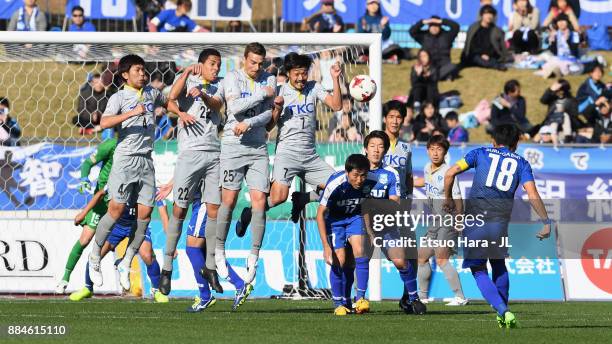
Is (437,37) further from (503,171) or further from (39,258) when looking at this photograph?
(503,171)

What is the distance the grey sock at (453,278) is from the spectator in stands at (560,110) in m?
7.33

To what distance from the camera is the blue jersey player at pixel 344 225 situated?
1233 cm

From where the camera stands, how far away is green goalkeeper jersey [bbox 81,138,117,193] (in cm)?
1495

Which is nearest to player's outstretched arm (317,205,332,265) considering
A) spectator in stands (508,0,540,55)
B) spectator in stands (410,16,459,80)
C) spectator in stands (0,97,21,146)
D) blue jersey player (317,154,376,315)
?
blue jersey player (317,154,376,315)

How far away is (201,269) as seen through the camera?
1297 centimetres

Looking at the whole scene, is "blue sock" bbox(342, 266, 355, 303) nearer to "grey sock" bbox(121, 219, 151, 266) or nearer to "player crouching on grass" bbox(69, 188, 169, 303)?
"grey sock" bbox(121, 219, 151, 266)

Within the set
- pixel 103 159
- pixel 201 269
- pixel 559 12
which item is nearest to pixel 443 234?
pixel 201 269

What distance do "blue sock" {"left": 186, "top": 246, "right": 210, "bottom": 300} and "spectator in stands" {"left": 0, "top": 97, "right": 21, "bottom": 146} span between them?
5.23 meters

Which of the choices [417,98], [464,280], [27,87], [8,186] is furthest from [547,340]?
[417,98]

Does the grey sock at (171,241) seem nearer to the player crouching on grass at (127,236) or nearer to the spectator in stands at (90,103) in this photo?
the player crouching on grass at (127,236)

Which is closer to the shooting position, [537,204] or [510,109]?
[537,204]

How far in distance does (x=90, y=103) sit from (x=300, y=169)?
553 cm

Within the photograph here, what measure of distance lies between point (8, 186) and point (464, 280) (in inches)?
256

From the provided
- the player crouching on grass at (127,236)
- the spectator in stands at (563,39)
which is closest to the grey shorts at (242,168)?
the player crouching on grass at (127,236)
